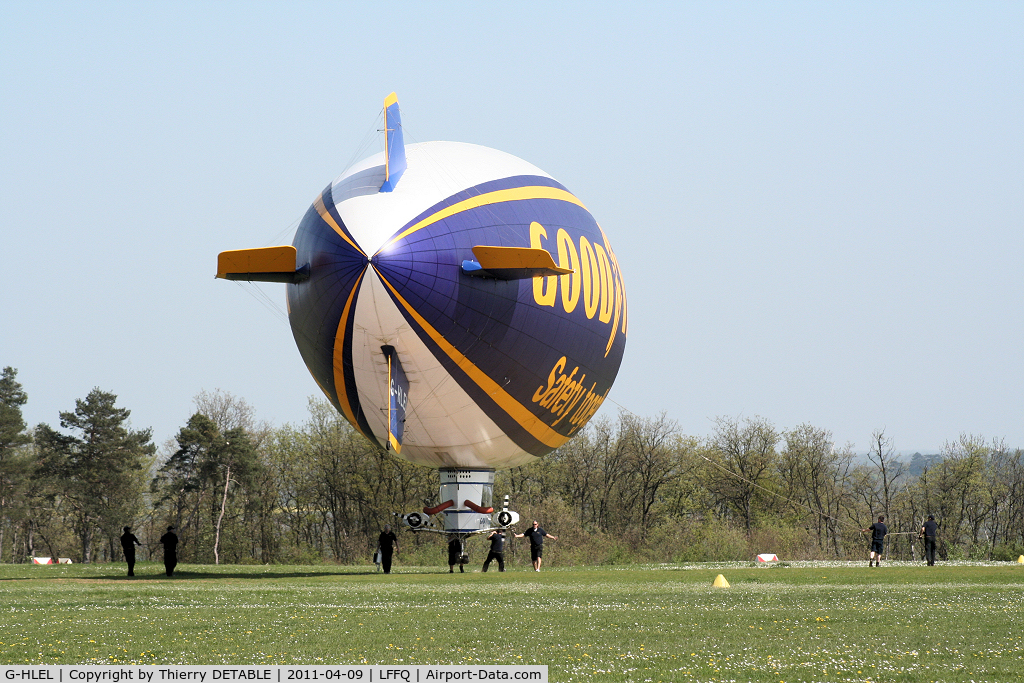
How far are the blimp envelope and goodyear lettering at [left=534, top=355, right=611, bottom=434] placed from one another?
0.06 meters

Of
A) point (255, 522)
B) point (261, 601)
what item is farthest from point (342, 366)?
point (255, 522)

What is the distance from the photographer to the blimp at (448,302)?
2205cm

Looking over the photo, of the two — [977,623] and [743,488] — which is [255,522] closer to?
[743,488]

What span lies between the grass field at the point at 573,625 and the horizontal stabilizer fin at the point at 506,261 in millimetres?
7199

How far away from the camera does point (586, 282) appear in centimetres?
2656

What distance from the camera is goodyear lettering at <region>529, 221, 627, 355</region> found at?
24484mm

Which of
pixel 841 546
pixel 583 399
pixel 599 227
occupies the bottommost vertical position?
pixel 841 546

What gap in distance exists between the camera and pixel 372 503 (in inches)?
2667

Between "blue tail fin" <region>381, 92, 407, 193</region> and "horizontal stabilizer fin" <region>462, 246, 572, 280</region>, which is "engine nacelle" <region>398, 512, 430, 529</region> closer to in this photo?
"horizontal stabilizer fin" <region>462, 246, 572, 280</region>

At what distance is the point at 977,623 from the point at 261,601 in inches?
515

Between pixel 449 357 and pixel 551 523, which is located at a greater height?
pixel 449 357
